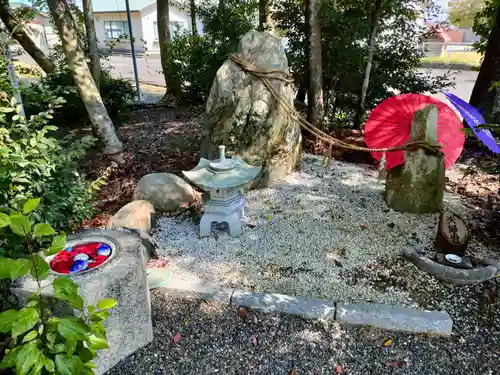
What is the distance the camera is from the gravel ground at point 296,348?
2.36m

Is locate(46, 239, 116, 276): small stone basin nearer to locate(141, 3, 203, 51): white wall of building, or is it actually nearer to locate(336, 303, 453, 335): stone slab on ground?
locate(336, 303, 453, 335): stone slab on ground

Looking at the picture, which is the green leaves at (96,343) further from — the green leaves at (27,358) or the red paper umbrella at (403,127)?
the red paper umbrella at (403,127)

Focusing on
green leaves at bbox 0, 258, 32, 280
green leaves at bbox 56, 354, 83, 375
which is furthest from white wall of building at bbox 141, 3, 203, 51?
green leaves at bbox 56, 354, 83, 375

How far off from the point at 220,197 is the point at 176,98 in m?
6.50

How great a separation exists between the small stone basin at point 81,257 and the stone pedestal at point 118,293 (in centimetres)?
3

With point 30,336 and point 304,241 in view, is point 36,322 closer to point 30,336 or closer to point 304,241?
point 30,336

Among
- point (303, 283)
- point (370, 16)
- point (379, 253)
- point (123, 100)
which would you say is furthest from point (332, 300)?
point (123, 100)

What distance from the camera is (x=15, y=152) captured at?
269 centimetres

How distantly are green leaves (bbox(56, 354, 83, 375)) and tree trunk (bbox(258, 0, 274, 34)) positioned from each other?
738cm

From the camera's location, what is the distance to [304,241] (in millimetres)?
3715

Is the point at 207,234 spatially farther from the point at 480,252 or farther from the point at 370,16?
the point at 370,16

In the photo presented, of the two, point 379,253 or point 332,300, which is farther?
point 379,253

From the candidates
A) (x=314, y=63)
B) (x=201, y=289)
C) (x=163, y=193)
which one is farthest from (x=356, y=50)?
(x=201, y=289)

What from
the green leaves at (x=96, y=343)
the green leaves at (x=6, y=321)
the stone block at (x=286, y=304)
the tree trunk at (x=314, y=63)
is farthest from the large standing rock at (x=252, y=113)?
the green leaves at (x=6, y=321)
